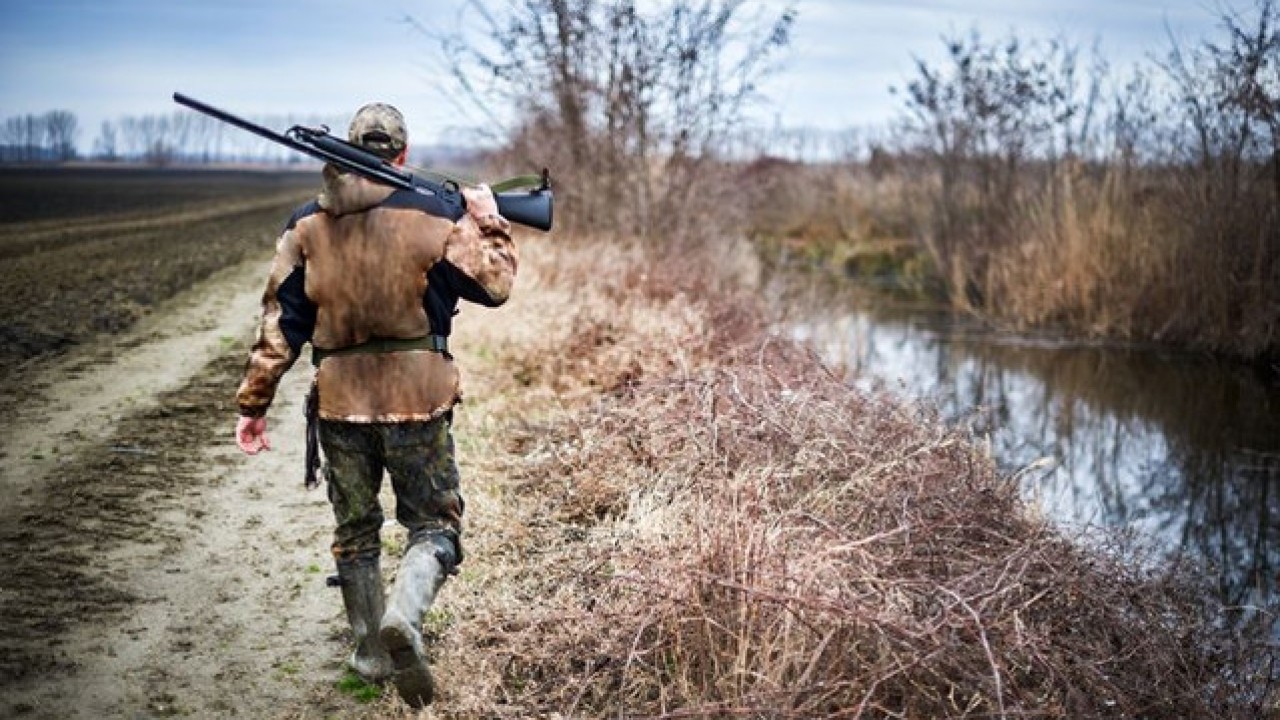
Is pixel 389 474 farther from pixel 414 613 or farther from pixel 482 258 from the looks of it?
pixel 482 258

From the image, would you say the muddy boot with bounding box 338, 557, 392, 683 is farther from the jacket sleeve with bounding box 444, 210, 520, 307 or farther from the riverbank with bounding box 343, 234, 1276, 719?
the jacket sleeve with bounding box 444, 210, 520, 307

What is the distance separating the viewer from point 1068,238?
49.8 feet

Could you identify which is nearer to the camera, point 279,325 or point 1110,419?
point 279,325

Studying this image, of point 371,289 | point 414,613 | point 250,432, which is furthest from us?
point 250,432

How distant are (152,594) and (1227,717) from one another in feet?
14.4

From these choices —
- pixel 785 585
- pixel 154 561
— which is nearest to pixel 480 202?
pixel 785 585

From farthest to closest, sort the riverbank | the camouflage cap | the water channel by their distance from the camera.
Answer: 1. the water channel
2. the camouflage cap
3. the riverbank

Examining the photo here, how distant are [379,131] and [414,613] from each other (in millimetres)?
1699

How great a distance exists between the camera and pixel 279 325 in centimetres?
379

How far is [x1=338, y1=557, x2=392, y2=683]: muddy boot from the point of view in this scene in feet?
12.9

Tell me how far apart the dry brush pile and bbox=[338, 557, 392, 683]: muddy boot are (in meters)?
0.32

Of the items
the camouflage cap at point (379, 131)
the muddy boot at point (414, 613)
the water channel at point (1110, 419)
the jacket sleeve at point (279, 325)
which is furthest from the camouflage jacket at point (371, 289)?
the water channel at point (1110, 419)

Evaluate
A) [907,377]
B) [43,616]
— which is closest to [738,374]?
[43,616]

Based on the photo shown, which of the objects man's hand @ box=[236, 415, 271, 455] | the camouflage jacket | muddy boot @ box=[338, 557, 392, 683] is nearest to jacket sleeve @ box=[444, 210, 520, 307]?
the camouflage jacket
